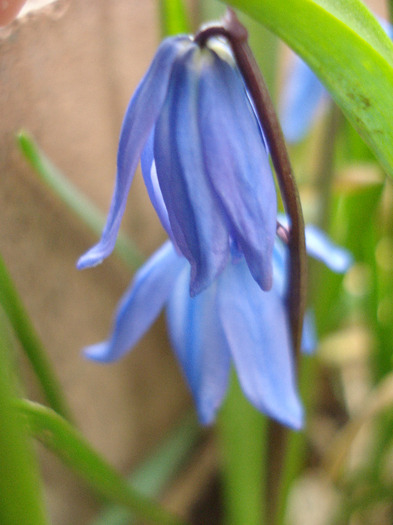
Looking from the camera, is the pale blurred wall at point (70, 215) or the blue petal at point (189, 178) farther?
the pale blurred wall at point (70, 215)

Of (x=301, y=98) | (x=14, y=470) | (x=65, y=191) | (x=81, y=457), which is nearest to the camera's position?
(x=14, y=470)

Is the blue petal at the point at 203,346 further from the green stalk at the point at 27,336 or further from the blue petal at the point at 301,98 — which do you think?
the blue petal at the point at 301,98

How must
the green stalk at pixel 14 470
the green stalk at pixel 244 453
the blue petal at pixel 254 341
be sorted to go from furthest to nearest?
1. the green stalk at pixel 244 453
2. the blue petal at pixel 254 341
3. the green stalk at pixel 14 470

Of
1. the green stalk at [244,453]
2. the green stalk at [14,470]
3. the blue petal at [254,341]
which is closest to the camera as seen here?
the green stalk at [14,470]

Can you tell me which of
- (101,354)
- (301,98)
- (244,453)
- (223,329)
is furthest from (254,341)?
(301,98)

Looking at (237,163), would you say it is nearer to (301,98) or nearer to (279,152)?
(279,152)

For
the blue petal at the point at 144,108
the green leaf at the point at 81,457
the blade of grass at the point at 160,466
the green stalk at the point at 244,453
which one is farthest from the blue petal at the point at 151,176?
the blade of grass at the point at 160,466

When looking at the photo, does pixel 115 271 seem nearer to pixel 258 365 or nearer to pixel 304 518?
pixel 258 365
